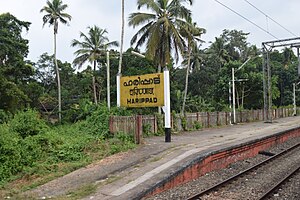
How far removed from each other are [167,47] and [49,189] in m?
19.1

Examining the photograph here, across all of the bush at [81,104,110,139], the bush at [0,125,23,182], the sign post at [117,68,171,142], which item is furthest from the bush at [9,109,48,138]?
the sign post at [117,68,171,142]

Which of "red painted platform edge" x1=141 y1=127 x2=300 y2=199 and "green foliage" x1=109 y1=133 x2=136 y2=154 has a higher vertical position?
"green foliage" x1=109 y1=133 x2=136 y2=154

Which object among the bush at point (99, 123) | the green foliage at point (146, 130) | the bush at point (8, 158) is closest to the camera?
the bush at point (8, 158)

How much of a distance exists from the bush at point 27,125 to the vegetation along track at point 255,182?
8.03 m

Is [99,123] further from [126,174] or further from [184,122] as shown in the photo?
[184,122]

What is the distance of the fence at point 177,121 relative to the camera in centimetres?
1560

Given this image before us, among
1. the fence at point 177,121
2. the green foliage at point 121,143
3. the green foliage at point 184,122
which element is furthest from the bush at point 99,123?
the green foliage at point 184,122

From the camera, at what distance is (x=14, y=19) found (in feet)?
118

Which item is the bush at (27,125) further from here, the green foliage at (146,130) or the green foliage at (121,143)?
the green foliage at (146,130)

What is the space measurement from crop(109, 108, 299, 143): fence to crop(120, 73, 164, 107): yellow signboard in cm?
98

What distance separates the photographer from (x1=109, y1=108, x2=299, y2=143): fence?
15602 mm

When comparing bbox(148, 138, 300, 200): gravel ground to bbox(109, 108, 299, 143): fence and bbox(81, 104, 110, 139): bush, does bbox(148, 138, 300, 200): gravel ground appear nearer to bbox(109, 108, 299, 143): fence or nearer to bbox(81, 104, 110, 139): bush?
bbox(109, 108, 299, 143): fence

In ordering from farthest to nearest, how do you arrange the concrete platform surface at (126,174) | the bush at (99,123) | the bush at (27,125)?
the bush at (99,123), the bush at (27,125), the concrete platform surface at (126,174)

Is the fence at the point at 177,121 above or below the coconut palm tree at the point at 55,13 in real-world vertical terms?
below
